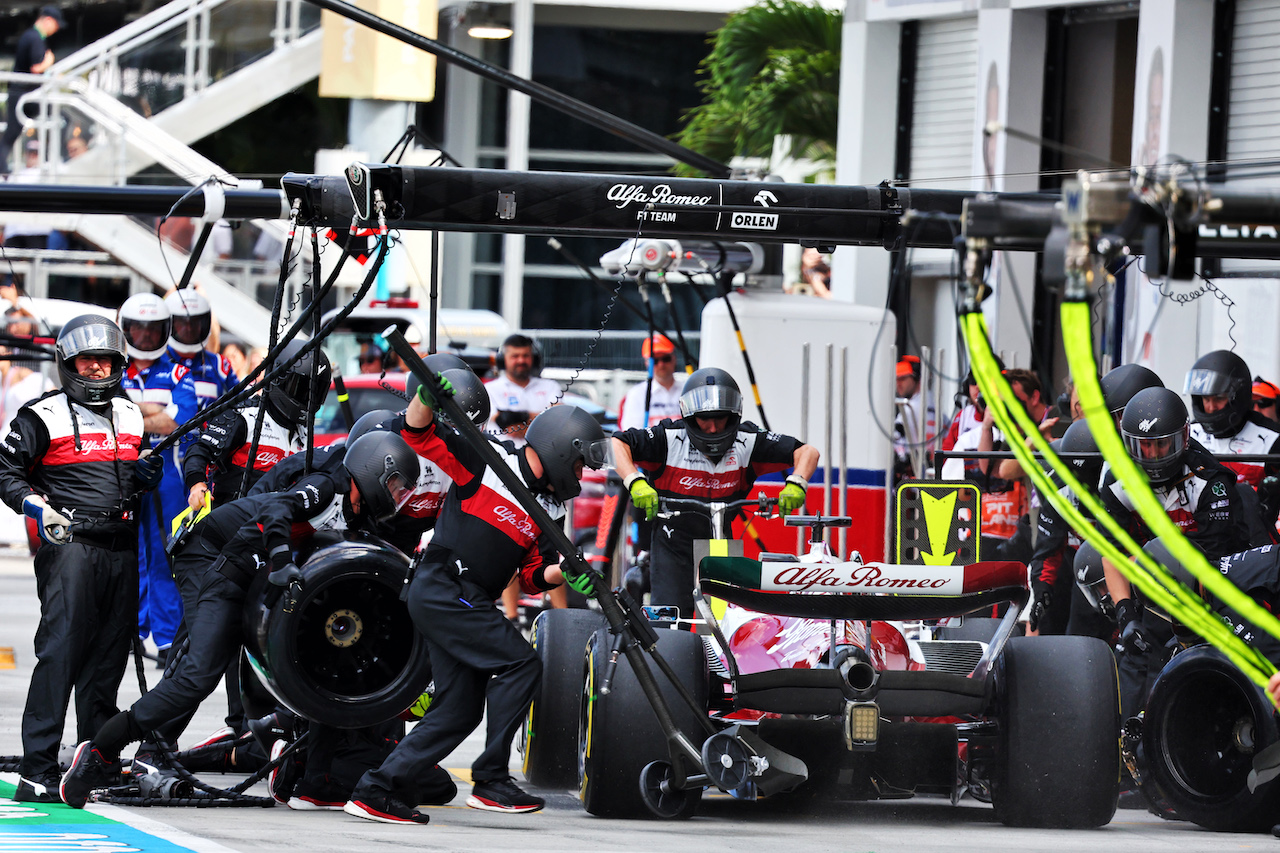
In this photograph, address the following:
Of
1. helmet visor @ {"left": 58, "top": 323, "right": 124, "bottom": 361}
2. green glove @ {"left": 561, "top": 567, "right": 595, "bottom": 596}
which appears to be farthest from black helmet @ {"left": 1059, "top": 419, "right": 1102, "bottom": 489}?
helmet visor @ {"left": 58, "top": 323, "right": 124, "bottom": 361}

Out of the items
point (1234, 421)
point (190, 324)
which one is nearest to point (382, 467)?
point (190, 324)

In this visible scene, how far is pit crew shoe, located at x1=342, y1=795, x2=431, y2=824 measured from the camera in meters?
7.91

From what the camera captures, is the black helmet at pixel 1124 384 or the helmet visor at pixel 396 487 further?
the black helmet at pixel 1124 384

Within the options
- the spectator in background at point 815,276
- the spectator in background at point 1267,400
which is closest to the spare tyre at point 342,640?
the spectator in background at point 1267,400

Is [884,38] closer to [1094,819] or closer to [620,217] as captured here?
[620,217]

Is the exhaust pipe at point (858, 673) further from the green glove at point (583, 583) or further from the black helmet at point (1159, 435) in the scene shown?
the black helmet at point (1159, 435)

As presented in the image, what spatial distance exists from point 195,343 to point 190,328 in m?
0.10

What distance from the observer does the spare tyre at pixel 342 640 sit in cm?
802

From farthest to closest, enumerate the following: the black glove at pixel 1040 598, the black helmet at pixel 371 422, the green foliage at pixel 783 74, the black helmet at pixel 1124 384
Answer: the green foliage at pixel 783 74
the black glove at pixel 1040 598
the black helmet at pixel 1124 384
the black helmet at pixel 371 422

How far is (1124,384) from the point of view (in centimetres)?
1018

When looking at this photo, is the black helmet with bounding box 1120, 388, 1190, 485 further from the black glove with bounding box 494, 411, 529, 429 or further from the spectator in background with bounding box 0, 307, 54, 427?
the spectator in background with bounding box 0, 307, 54, 427

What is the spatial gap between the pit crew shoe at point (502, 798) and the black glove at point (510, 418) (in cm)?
605

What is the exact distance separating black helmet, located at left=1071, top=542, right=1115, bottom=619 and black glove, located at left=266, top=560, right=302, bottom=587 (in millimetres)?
3661

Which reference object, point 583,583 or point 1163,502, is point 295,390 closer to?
point 583,583
